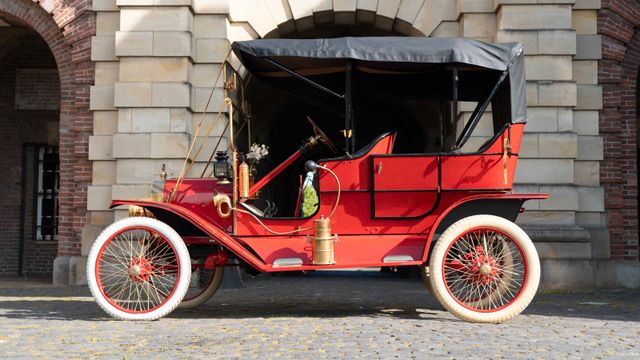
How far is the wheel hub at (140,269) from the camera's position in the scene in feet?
19.9

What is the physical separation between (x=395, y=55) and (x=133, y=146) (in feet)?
15.5

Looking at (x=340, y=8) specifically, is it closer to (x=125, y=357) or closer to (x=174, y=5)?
(x=174, y=5)

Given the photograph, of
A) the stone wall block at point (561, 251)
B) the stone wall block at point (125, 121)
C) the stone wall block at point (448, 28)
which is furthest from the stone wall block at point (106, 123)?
the stone wall block at point (561, 251)

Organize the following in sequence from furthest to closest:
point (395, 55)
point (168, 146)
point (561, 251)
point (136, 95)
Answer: point (136, 95) → point (168, 146) → point (561, 251) → point (395, 55)

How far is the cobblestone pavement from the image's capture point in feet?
14.9

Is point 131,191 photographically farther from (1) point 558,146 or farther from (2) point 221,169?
(1) point 558,146

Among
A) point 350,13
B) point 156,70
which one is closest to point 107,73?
point 156,70

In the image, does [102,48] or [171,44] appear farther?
[102,48]

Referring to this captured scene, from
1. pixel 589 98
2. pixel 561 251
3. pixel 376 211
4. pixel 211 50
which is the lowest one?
pixel 561 251

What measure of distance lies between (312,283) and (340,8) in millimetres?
3947

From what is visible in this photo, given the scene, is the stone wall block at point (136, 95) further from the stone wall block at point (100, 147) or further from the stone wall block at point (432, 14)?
the stone wall block at point (432, 14)

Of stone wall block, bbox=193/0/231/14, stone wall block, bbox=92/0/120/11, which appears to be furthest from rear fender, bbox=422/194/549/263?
stone wall block, bbox=92/0/120/11

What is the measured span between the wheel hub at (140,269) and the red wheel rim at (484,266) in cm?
239

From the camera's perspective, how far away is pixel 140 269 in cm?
610
